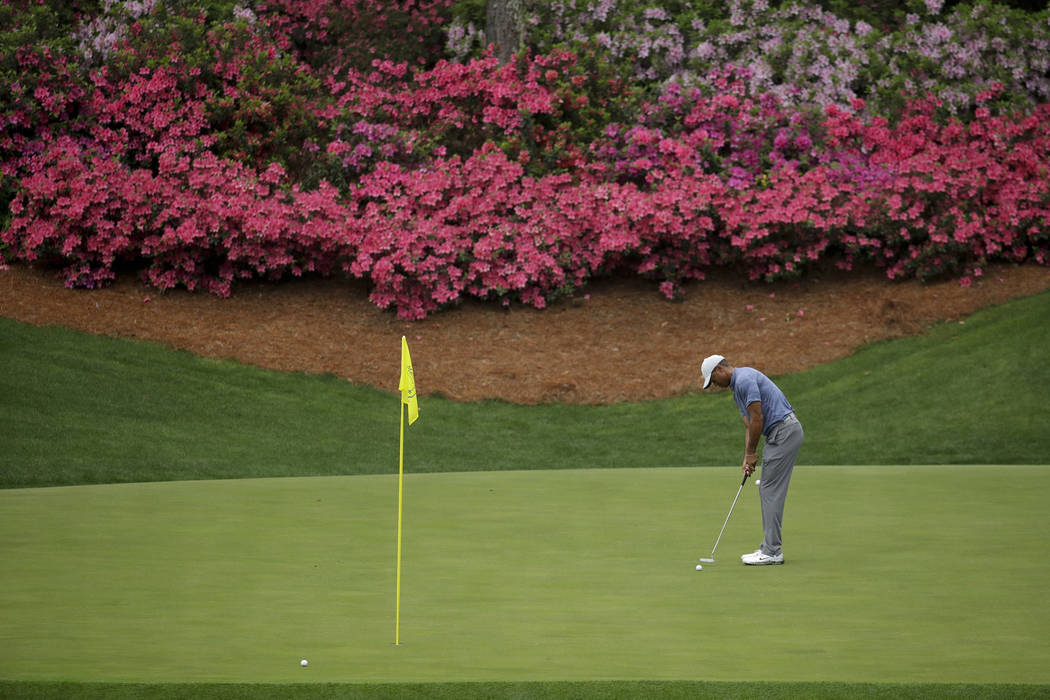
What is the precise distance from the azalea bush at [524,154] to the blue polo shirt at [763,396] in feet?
36.8

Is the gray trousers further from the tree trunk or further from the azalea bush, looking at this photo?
the tree trunk

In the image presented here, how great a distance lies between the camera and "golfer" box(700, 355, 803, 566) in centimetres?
824

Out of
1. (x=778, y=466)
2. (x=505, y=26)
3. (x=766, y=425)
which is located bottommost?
(x=778, y=466)

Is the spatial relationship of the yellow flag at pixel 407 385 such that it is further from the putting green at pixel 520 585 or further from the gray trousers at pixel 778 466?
the gray trousers at pixel 778 466

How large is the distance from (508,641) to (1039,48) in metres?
20.0

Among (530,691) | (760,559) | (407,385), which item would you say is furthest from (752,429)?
(530,691)

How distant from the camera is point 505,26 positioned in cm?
2297

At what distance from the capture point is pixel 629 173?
21.2 meters

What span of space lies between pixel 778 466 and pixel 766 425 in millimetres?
329

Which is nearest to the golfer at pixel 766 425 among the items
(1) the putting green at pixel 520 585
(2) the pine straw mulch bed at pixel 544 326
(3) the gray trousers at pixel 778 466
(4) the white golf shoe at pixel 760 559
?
(3) the gray trousers at pixel 778 466

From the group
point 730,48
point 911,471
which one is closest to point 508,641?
point 911,471

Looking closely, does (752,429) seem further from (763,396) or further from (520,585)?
(520,585)

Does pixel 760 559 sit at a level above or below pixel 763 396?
below

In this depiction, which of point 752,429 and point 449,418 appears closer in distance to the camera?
point 752,429
